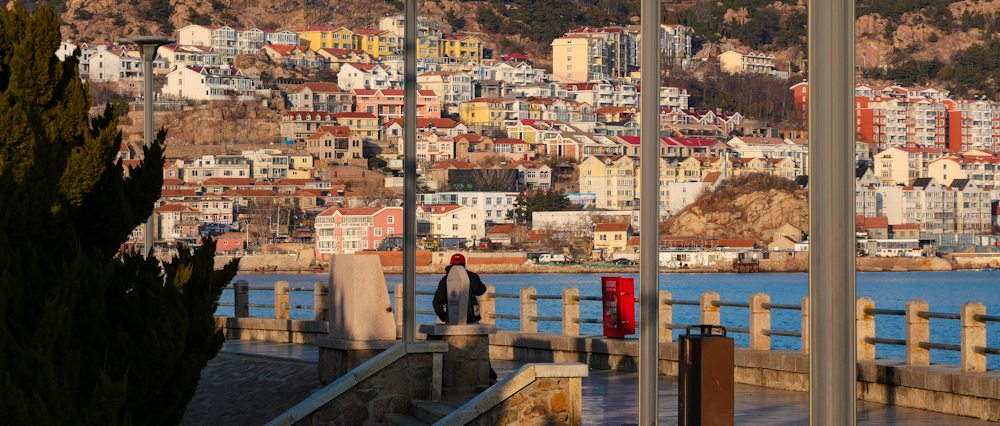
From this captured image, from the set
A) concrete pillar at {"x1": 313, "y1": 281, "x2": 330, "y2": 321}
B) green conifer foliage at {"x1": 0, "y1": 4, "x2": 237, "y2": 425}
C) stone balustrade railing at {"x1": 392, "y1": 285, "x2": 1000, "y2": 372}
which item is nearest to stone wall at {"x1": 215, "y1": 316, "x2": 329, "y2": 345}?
concrete pillar at {"x1": 313, "y1": 281, "x2": 330, "y2": 321}

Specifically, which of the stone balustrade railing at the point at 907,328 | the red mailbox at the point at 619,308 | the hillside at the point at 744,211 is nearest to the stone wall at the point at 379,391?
the stone balustrade railing at the point at 907,328

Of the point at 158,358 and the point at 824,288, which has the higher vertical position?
the point at 824,288

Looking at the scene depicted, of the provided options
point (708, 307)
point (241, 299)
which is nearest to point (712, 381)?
point (708, 307)

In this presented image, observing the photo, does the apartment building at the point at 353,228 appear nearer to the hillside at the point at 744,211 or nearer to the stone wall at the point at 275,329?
the hillside at the point at 744,211

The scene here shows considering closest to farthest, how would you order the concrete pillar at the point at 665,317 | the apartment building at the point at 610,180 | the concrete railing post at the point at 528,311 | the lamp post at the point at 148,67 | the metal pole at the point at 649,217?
the metal pole at the point at 649,217 < the concrete pillar at the point at 665,317 < the concrete railing post at the point at 528,311 < the lamp post at the point at 148,67 < the apartment building at the point at 610,180

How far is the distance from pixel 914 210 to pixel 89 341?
150 meters

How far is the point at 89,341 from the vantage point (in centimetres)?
758

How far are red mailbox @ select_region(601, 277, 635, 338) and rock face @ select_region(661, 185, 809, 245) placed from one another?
4844 inches

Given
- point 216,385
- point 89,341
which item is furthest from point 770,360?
point 89,341

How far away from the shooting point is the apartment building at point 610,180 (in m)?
153

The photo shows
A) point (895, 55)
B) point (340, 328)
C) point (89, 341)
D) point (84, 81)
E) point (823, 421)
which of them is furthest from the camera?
point (895, 55)

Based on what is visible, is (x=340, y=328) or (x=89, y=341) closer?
(x=89, y=341)

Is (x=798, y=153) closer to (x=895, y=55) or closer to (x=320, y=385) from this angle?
(x=895, y=55)

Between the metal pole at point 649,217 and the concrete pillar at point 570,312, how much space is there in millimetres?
9617
